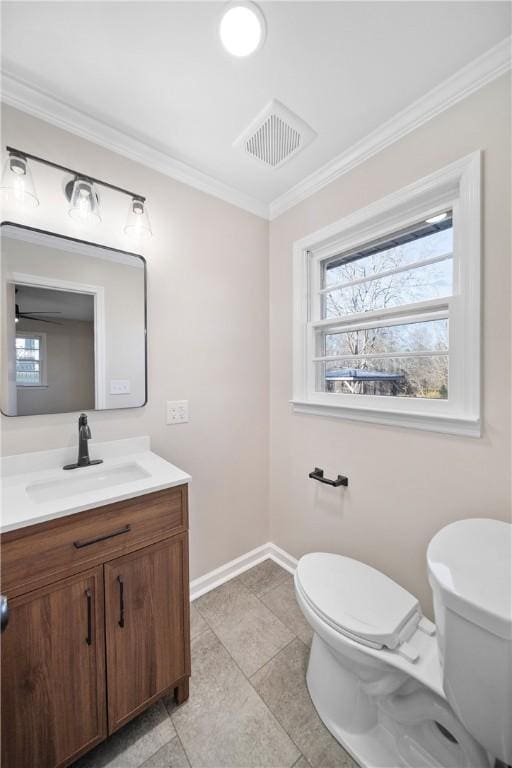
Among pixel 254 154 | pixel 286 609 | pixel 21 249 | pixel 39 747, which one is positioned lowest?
pixel 286 609

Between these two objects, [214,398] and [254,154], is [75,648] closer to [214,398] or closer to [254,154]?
[214,398]

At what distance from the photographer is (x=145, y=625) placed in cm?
104

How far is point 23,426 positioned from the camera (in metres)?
1.20

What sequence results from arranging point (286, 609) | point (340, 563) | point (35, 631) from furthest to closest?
point (286, 609) < point (340, 563) < point (35, 631)

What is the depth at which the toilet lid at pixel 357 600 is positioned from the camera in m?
0.98

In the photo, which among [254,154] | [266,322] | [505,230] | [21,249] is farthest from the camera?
[266,322]

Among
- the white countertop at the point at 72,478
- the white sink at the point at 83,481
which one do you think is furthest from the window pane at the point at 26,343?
the white sink at the point at 83,481

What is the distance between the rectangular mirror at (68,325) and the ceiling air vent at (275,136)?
789 mm

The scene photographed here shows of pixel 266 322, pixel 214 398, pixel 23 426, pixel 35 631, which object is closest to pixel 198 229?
pixel 266 322

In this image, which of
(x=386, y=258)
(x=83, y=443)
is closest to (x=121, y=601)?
(x=83, y=443)

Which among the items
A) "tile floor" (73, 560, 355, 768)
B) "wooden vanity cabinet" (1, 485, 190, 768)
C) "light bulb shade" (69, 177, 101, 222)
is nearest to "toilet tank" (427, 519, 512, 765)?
"tile floor" (73, 560, 355, 768)

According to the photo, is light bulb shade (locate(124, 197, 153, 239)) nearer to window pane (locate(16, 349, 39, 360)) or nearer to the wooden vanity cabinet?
window pane (locate(16, 349, 39, 360))

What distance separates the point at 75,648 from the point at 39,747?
0.25 meters

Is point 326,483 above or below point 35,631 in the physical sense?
above
